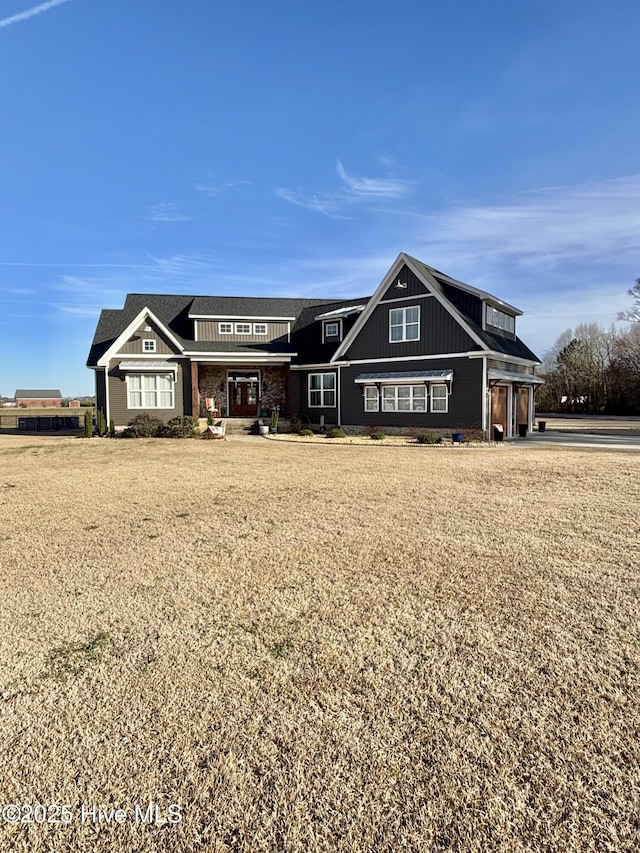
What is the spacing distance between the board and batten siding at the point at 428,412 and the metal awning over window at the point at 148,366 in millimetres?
9494

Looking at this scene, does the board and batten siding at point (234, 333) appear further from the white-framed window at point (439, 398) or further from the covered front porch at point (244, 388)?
the white-framed window at point (439, 398)

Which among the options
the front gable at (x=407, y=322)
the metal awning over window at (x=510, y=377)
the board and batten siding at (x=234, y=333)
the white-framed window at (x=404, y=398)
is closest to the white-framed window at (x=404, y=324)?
the front gable at (x=407, y=322)

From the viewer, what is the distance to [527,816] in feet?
7.32

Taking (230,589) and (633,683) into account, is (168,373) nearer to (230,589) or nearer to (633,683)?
(230,589)

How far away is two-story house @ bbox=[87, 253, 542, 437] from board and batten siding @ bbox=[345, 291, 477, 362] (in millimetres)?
53

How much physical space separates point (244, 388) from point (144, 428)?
790 cm

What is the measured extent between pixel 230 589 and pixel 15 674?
1918 millimetres

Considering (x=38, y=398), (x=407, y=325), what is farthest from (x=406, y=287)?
(x=38, y=398)

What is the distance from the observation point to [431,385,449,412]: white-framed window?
73.6ft

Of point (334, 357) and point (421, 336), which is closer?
point (421, 336)

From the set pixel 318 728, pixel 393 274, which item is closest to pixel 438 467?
pixel 318 728

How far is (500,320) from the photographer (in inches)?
991

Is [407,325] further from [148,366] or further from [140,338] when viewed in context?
[140,338]

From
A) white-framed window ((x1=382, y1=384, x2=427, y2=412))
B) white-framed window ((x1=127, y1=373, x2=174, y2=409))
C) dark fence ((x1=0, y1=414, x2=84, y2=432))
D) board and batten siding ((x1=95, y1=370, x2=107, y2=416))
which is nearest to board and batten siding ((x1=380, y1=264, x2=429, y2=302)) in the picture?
white-framed window ((x1=382, y1=384, x2=427, y2=412))
